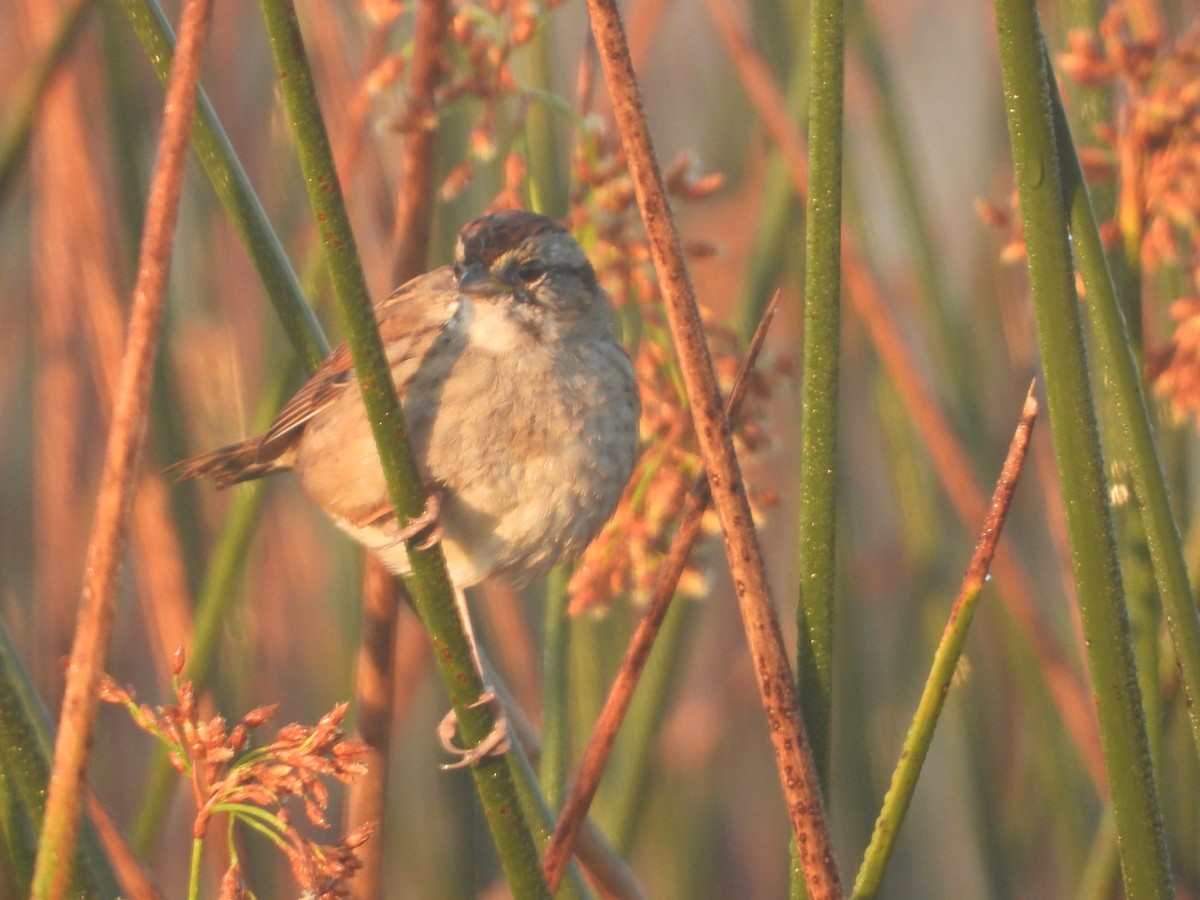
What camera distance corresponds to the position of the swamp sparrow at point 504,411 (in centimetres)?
191

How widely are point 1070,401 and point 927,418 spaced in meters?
1.19

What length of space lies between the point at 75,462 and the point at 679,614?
1.21 m

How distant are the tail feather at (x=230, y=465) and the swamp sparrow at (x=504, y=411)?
18cm

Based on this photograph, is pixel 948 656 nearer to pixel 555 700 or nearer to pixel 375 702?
pixel 555 700

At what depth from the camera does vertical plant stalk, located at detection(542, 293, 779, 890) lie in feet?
4.47

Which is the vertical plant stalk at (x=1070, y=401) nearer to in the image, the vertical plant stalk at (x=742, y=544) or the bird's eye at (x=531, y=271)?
the vertical plant stalk at (x=742, y=544)

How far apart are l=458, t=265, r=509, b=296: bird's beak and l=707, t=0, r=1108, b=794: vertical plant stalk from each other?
0.63m

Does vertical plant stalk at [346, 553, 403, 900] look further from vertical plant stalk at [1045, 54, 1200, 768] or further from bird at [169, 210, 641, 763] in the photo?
vertical plant stalk at [1045, 54, 1200, 768]

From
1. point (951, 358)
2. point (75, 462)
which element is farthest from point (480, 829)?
point (951, 358)

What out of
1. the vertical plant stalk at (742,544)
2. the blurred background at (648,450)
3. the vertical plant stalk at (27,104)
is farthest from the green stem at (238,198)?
the vertical plant stalk at (27,104)

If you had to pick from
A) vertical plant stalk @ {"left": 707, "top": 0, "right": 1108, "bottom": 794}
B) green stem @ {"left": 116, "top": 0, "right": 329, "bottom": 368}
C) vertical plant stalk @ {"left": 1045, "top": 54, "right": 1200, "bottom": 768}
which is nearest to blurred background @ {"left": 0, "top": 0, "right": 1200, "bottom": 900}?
vertical plant stalk @ {"left": 707, "top": 0, "right": 1108, "bottom": 794}

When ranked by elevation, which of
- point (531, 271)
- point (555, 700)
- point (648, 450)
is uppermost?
point (531, 271)

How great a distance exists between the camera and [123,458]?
3.58 feet

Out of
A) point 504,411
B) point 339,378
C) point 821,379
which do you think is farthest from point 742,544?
point 339,378
